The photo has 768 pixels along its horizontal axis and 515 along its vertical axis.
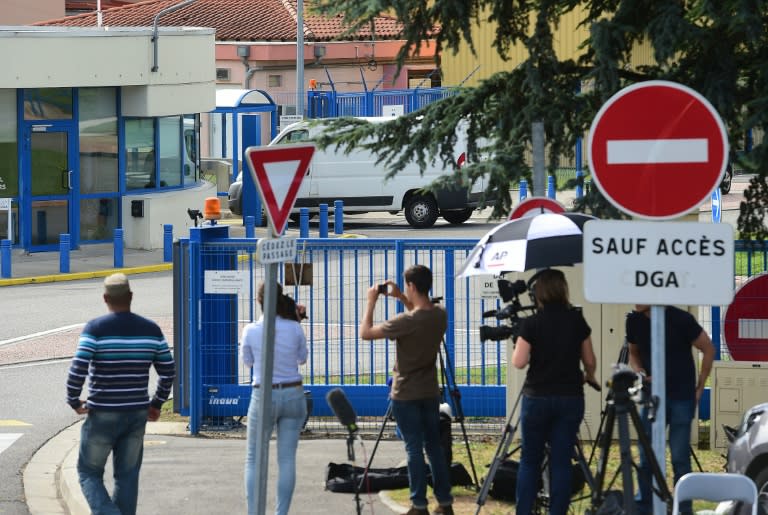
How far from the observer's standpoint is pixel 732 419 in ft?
35.2

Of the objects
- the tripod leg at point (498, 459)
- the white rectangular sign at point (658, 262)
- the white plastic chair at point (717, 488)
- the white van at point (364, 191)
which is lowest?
the tripod leg at point (498, 459)

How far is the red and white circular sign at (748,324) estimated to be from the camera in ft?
34.9

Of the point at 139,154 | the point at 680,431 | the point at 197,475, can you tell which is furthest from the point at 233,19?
the point at 680,431

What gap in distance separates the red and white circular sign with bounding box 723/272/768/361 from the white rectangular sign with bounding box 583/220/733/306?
495cm

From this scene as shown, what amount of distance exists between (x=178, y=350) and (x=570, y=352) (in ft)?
17.1

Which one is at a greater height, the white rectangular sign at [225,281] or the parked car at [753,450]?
the white rectangular sign at [225,281]

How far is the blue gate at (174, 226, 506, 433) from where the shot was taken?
1172 centimetres

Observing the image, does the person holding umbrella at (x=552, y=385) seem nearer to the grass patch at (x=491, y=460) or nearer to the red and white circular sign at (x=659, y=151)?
the grass patch at (x=491, y=460)

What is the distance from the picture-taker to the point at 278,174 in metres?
7.62

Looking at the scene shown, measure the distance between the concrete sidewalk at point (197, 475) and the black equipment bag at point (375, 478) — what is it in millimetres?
70

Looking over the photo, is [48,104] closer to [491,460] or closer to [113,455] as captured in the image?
[491,460]

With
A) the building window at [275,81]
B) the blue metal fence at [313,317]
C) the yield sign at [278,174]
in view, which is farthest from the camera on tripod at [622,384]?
the building window at [275,81]

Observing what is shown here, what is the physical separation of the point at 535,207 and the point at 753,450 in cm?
210

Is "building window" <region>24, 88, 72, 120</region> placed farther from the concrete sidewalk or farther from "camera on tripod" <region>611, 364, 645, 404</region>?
"camera on tripod" <region>611, 364, 645, 404</region>
